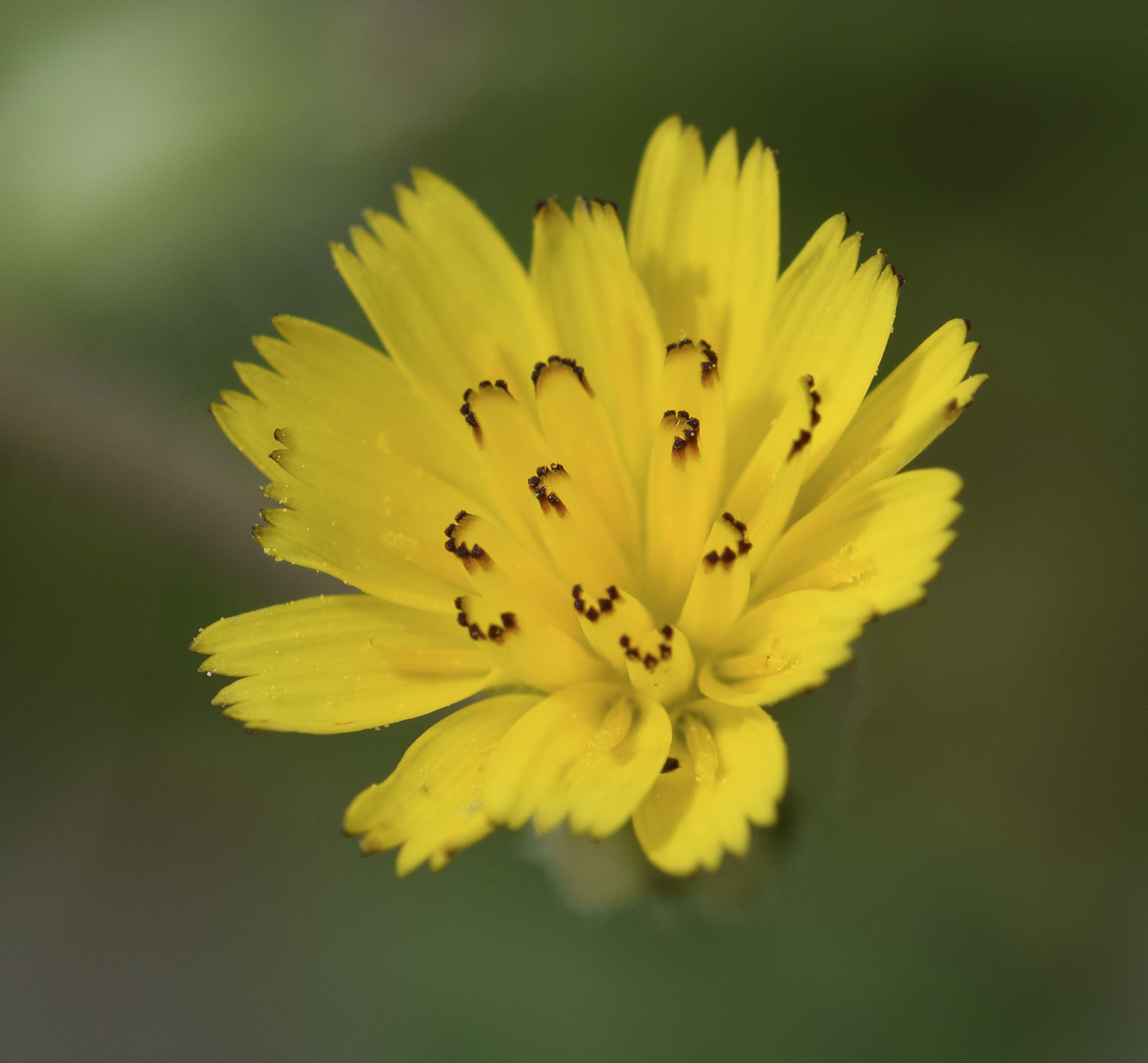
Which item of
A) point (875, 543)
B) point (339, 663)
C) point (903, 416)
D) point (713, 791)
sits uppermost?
point (339, 663)

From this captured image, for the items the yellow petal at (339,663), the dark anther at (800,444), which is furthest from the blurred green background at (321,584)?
the dark anther at (800,444)

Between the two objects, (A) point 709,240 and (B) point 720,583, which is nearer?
(B) point 720,583

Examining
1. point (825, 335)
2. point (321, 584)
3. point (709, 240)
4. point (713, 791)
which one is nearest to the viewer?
point (713, 791)

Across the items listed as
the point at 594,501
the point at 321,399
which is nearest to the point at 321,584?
the point at 321,399

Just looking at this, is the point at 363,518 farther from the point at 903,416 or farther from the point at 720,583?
the point at 903,416

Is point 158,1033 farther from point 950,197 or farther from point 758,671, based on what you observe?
point 950,197

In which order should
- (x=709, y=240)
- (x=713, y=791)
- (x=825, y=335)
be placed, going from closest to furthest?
(x=713, y=791) → (x=825, y=335) → (x=709, y=240)

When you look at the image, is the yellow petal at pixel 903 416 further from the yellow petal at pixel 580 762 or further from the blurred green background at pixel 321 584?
the blurred green background at pixel 321 584
